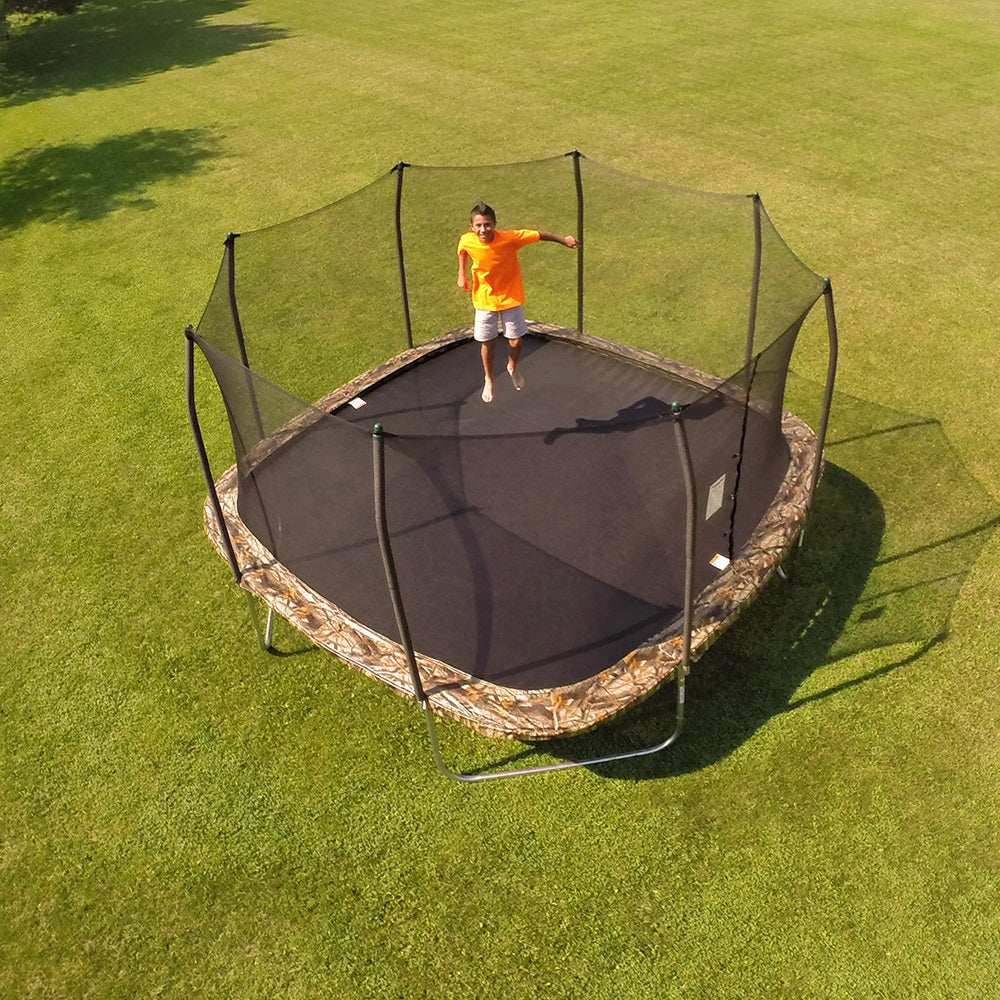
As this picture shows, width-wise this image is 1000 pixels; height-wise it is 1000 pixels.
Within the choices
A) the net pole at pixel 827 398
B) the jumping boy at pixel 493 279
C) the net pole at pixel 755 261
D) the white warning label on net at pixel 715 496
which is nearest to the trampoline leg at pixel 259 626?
the jumping boy at pixel 493 279

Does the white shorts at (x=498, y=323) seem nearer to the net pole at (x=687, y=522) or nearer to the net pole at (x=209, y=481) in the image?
the net pole at (x=209, y=481)

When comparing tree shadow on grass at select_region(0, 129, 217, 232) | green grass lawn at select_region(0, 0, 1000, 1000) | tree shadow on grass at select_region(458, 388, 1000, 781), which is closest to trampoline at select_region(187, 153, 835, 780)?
tree shadow on grass at select_region(458, 388, 1000, 781)

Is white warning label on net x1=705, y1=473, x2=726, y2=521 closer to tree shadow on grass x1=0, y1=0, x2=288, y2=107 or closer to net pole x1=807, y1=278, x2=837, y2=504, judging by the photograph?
net pole x1=807, y1=278, x2=837, y2=504

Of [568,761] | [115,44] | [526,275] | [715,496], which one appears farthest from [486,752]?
[115,44]

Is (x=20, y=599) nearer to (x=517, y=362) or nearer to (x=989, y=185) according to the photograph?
(x=517, y=362)

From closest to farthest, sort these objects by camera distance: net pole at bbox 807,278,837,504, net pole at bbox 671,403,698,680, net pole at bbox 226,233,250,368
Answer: net pole at bbox 671,403,698,680 → net pole at bbox 807,278,837,504 → net pole at bbox 226,233,250,368

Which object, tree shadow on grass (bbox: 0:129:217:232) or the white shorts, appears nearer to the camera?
the white shorts

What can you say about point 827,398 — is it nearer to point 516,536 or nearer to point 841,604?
point 841,604
